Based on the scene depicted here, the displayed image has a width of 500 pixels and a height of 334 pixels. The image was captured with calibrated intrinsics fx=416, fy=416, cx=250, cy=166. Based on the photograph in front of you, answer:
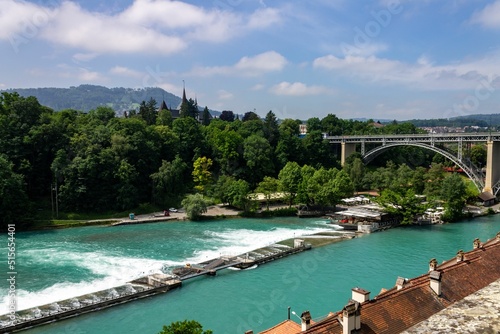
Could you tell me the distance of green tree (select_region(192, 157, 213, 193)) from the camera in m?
59.6

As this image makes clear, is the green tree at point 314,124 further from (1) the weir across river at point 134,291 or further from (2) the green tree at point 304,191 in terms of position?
(1) the weir across river at point 134,291

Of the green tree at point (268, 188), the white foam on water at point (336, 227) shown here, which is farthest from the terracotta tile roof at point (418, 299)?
the green tree at point (268, 188)

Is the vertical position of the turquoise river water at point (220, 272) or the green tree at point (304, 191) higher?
the green tree at point (304, 191)

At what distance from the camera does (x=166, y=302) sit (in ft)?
79.8

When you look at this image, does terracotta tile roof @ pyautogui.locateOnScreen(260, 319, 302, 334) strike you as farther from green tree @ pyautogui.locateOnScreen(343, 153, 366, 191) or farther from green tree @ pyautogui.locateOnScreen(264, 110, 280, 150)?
green tree @ pyautogui.locateOnScreen(264, 110, 280, 150)

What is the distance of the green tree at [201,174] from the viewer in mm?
59594

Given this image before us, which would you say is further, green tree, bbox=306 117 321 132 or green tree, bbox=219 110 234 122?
green tree, bbox=219 110 234 122

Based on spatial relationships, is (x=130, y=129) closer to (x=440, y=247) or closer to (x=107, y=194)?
(x=107, y=194)

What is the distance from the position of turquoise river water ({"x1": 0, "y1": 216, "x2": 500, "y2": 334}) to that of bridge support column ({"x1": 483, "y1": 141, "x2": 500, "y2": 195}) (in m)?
12.7

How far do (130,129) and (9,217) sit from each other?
21.5m

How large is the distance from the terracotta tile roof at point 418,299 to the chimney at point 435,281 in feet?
0.42

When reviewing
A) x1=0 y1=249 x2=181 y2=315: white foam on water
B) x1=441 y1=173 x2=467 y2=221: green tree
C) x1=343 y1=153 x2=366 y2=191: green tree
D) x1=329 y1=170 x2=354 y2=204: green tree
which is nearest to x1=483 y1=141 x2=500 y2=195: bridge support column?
x1=441 y1=173 x2=467 y2=221: green tree

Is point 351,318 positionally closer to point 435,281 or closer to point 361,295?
point 361,295

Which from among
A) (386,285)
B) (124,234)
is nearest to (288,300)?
(386,285)
